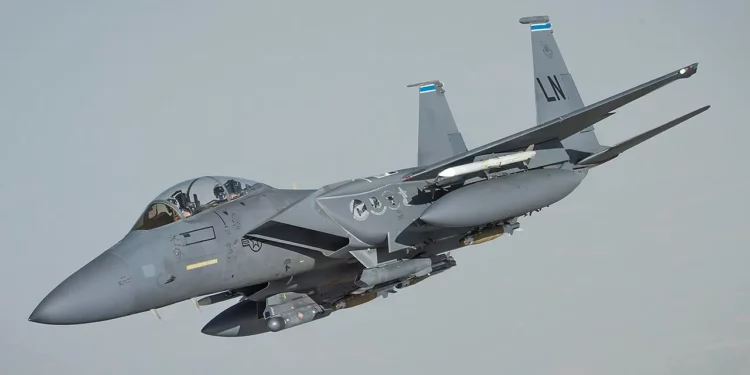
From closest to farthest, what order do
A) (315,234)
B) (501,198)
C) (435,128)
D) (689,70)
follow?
(315,234) → (501,198) → (689,70) → (435,128)

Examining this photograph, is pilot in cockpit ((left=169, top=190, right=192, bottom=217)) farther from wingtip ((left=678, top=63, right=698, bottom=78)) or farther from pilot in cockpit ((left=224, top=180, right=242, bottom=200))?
wingtip ((left=678, top=63, right=698, bottom=78))

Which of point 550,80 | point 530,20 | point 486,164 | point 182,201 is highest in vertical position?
point 530,20

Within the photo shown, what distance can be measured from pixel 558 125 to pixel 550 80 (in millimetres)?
3157

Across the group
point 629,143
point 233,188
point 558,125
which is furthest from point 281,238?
point 629,143

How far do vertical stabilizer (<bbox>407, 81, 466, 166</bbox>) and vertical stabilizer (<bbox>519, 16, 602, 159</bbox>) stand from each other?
288cm

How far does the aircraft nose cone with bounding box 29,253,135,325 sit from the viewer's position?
11445 millimetres

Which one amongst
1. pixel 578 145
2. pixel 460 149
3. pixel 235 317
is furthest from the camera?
pixel 460 149

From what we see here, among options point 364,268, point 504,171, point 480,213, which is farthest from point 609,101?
point 364,268

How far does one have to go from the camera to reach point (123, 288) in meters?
11.8

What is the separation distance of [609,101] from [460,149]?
19.9ft

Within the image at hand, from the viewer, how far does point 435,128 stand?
804 inches

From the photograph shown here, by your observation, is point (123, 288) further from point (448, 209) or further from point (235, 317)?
point (448, 209)

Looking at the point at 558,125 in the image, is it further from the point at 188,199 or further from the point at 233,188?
the point at 188,199

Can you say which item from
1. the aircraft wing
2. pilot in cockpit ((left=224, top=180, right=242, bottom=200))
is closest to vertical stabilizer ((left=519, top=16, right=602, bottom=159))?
the aircraft wing
